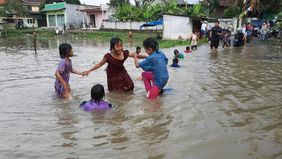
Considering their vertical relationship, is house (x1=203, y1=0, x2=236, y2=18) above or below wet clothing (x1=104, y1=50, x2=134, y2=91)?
above

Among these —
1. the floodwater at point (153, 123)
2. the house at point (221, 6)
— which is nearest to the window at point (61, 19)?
the house at point (221, 6)

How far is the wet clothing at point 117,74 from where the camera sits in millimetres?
6969

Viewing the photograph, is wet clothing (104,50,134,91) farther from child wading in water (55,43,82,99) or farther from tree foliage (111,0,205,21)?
tree foliage (111,0,205,21)

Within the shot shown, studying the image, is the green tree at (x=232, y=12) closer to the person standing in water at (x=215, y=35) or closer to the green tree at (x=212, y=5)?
the green tree at (x=212, y=5)

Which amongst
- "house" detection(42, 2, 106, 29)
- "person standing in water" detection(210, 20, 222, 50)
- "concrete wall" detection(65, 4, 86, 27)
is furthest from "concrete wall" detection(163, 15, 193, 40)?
"concrete wall" detection(65, 4, 86, 27)

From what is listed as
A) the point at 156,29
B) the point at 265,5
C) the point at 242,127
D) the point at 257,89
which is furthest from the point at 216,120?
the point at 156,29

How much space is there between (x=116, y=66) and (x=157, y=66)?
87 cm

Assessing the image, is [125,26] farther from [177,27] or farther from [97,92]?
[97,92]

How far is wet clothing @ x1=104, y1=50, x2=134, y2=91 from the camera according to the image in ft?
22.9

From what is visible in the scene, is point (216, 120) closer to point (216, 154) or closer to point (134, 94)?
point (216, 154)

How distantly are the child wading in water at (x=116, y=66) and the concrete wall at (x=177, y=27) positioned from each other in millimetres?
22377

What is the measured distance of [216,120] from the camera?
5.34 meters

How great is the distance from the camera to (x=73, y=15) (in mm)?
54719

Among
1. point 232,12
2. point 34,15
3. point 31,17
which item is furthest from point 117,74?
point 34,15
